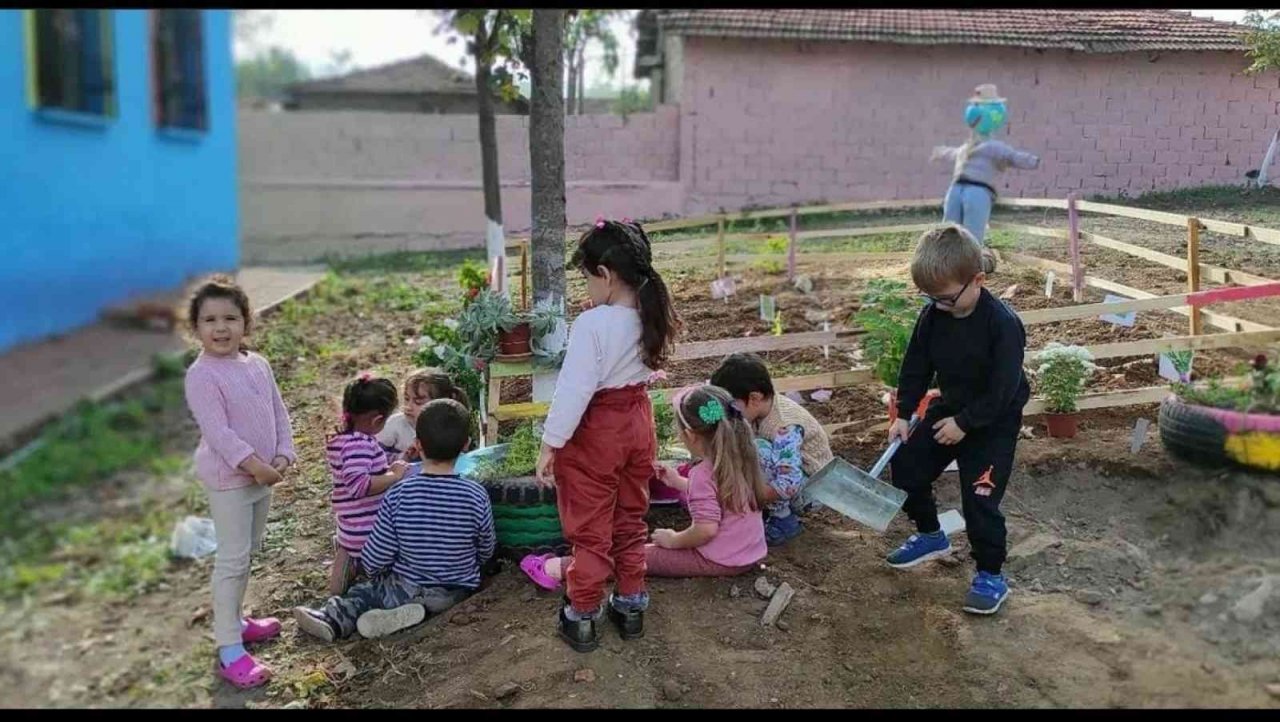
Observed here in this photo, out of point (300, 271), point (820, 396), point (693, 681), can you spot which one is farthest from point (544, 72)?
point (300, 271)

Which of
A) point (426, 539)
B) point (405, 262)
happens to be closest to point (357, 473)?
point (426, 539)

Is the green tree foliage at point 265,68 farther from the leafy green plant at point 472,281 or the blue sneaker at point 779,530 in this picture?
the blue sneaker at point 779,530

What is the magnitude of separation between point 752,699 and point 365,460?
165 centimetres

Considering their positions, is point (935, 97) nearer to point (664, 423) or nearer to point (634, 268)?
point (664, 423)

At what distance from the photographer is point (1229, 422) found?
3.48 meters

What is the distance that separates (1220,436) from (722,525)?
1.78 meters

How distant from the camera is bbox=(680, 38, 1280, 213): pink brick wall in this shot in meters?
4.35

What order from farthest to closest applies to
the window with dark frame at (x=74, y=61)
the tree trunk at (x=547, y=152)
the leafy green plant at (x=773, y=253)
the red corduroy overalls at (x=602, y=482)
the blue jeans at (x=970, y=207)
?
the leafy green plant at (x=773, y=253) → the blue jeans at (x=970, y=207) → the tree trunk at (x=547, y=152) → the red corduroy overalls at (x=602, y=482) → the window with dark frame at (x=74, y=61)

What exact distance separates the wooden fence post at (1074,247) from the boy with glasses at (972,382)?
184 cm

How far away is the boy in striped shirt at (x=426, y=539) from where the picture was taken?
3.46 m

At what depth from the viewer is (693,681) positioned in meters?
2.99

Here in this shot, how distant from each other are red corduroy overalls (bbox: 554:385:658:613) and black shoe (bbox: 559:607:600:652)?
0.04m

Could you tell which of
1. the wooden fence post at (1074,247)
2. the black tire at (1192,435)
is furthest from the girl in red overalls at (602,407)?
the wooden fence post at (1074,247)

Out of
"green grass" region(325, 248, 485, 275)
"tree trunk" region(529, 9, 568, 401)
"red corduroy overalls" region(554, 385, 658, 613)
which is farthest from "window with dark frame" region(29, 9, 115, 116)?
"green grass" region(325, 248, 485, 275)
